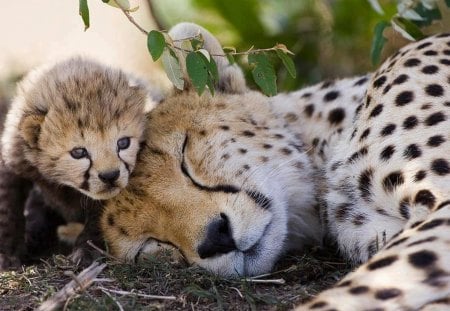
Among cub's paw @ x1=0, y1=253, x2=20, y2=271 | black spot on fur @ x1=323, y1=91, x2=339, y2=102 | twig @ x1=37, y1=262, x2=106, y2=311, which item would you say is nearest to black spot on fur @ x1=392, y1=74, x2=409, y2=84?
black spot on fur @ x1=323, y1=91, x2=339, y2=102

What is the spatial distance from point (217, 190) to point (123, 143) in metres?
0.34

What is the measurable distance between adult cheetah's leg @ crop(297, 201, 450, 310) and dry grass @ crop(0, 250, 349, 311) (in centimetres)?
35

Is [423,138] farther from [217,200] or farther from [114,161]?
[114,161]

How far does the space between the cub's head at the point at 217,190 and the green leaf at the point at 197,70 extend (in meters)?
0.28

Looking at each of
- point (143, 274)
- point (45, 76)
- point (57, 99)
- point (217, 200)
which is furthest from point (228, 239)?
point (45, 76)

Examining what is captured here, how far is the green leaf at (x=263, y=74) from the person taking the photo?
2.72 metres

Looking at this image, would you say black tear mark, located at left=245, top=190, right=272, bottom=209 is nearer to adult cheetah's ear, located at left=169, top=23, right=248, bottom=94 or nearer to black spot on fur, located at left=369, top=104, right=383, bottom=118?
black spot on fur, located at left=369, top=104, right=383, bottom=118

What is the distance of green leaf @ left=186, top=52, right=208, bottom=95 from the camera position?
2.63 metres

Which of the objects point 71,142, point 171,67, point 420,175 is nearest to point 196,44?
point 171,67

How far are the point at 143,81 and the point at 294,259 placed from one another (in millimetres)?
934

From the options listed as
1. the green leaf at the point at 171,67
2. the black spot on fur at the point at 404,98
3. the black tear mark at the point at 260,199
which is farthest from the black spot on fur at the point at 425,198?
the green leaf at the point at 171,67

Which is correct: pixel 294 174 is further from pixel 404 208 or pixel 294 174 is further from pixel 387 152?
pixel 404 208

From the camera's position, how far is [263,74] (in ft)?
8.96

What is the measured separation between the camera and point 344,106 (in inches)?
124
